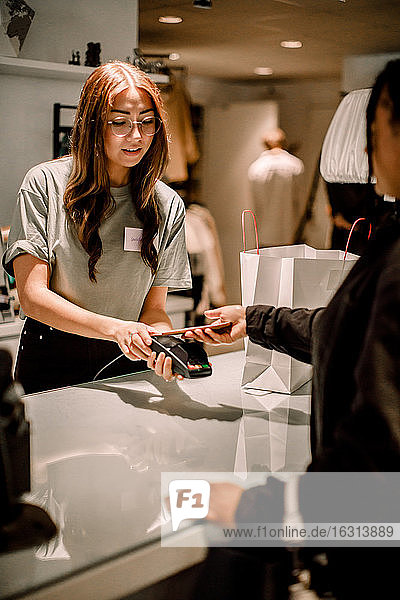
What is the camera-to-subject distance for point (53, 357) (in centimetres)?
178

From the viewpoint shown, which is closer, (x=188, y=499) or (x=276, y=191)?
(x=188, y=499)

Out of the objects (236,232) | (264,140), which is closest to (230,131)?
(264,140)

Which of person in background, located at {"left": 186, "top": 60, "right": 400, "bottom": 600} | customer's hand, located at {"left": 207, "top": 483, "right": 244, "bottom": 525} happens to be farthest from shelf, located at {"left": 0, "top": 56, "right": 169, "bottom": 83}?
customer's hand, located at {"left": 207, "top": 483, "right": 244, "bottom": 525}

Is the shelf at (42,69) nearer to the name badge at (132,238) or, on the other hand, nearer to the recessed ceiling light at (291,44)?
the name badge at (132,238)

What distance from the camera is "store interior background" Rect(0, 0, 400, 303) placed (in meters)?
1.74

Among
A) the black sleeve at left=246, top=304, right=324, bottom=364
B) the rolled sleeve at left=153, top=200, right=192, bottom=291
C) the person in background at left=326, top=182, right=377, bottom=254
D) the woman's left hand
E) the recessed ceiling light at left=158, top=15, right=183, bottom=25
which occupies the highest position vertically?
the recessed ceiling light at left=158, top=15, right=183, bottom=25

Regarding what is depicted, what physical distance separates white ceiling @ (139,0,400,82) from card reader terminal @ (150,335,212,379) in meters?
1.05

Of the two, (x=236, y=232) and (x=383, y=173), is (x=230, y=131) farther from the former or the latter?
(x=383, y=173)

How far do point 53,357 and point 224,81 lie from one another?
1.16 m

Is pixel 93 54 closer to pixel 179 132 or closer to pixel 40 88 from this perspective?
pixel 40 88

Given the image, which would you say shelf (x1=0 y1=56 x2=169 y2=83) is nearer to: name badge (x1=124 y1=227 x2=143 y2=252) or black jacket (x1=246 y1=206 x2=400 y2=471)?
name badge (x1=124 y1=227 x2=143 y2=252)

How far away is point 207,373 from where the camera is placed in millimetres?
1461

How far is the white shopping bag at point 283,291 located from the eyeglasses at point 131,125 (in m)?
0.41

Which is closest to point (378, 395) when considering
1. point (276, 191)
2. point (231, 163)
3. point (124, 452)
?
point (124, 452)
